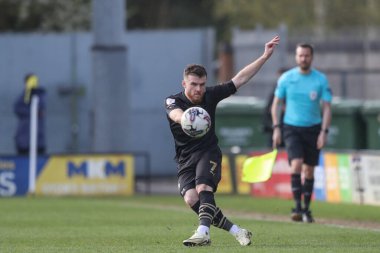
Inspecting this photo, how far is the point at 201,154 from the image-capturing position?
12.9 m

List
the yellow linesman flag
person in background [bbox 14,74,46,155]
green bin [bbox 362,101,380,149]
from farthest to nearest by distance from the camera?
1. green bin [bbox 362,101,380,149]
2. person in background [bbox 14,74,46,155]
3. the yellow linesman flag

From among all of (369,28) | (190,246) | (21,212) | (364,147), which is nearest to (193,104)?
(190,246)

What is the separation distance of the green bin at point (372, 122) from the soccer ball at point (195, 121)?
1696cm

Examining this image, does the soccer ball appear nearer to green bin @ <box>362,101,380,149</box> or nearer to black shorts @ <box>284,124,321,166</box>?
black shorts @ <box>284,124,321,166</box>

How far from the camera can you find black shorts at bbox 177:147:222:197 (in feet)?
41.8

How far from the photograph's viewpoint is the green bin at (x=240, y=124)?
31.4 m

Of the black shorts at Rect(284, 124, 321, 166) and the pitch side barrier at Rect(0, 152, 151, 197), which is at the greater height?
the black shorts at Rect(284, 124, 321, 166)

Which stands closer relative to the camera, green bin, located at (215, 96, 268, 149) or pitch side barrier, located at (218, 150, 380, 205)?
pitch side barrier, located at (218, 150, 380, 205)

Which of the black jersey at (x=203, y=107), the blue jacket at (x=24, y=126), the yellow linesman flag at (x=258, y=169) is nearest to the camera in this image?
the black jersey at (x=203, y=107)

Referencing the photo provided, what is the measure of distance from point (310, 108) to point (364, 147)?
13076 mm

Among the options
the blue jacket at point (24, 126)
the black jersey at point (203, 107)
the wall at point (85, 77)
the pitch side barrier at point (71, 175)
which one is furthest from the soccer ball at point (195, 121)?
the wall at point (85, 77)

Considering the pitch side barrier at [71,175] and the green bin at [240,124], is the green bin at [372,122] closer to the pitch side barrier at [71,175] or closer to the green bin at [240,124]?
the green bin at [240,124]

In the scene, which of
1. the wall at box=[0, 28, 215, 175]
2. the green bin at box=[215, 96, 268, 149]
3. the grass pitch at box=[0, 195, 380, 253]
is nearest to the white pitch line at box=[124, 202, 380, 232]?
the grass pitch at box=[0, 195, 380, 253]

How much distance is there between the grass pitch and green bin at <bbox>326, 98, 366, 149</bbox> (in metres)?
7.32
